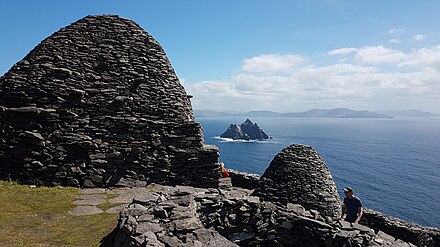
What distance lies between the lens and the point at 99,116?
13992mm

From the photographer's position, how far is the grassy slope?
7.44 metres

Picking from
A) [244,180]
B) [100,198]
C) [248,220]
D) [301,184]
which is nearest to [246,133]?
[244,180]

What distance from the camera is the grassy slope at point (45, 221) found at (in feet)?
24.4

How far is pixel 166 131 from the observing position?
47.8ft

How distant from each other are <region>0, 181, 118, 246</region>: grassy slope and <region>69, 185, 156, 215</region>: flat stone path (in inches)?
12.6

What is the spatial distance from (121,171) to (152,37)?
7293 mm

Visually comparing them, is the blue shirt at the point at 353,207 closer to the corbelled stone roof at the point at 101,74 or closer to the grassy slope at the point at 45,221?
the grassy slope at the point at 45,221

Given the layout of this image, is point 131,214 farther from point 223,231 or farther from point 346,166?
point 346,166

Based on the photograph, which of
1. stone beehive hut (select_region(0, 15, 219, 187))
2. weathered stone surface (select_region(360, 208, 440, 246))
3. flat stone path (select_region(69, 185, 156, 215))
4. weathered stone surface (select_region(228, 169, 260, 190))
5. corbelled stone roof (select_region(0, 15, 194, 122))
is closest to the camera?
flat stone path (select_region(69, 185, 156, 215))

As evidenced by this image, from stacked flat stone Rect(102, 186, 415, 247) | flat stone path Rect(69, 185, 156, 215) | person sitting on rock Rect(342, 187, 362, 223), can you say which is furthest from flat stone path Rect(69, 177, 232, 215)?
person sitting on rock Rect(342, 187, 362, 223)

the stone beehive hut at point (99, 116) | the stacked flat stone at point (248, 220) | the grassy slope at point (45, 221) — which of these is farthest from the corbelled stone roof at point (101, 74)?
the stacked flat stone at point (248, 220)

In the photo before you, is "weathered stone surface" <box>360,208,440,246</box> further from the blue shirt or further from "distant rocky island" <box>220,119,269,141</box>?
"distant rocky island" <box>220,119,269,141</box>

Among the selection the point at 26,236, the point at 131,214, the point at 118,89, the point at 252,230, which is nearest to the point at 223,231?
the point at 252,230

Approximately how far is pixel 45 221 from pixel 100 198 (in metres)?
2.89
